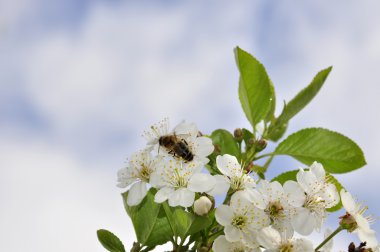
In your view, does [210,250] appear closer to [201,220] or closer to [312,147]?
[201,220]

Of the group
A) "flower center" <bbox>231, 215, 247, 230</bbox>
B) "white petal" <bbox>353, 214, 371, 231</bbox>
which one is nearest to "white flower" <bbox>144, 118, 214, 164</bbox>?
"flower center" <bbox>231, 215, 247, 230</bbox>

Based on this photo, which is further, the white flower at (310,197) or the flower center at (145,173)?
the flower center at (145,173)

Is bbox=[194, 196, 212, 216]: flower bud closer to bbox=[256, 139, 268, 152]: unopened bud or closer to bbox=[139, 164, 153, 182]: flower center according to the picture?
bbox=[139, 164, 153, 182]: flower center

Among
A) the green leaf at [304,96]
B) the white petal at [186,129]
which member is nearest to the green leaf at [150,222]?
the white petal at [186,129]

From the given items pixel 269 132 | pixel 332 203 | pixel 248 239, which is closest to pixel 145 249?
pixel 248 239

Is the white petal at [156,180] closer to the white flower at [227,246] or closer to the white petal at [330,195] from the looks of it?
the white flower at [227,246]

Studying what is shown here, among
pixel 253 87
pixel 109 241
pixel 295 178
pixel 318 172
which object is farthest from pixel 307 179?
pixel 109 241
